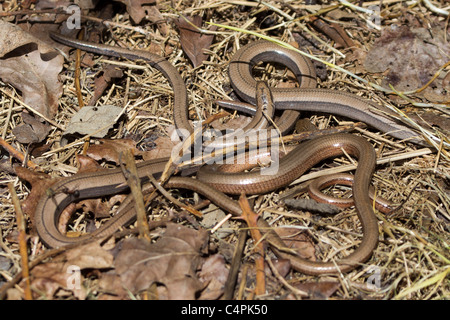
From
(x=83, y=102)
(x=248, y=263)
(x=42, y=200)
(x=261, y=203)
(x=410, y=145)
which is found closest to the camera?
(x=248, y=263)

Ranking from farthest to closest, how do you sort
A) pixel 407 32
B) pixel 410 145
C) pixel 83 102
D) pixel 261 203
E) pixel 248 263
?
pixel 407 32, pixel 83 102, pixel 410 145, pixel 261 203, pixel 248 263

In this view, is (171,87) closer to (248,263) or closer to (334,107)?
(334,107)

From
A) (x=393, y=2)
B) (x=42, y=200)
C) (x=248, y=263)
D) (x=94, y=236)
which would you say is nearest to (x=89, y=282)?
(x=94, y=236)

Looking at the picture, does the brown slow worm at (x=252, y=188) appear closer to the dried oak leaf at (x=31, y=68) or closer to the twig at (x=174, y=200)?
the twig at (x=174, y=200)

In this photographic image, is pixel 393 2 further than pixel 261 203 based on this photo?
Yes

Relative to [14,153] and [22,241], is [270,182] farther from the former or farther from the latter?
[14,153]

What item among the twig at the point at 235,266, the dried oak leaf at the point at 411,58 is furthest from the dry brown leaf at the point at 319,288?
the dried oak leaf at the point at 411,58

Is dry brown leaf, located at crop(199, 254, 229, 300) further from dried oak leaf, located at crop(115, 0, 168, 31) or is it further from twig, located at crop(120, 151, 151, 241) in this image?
dried oak leaf, located at crop(115, 0, 168, 31)
